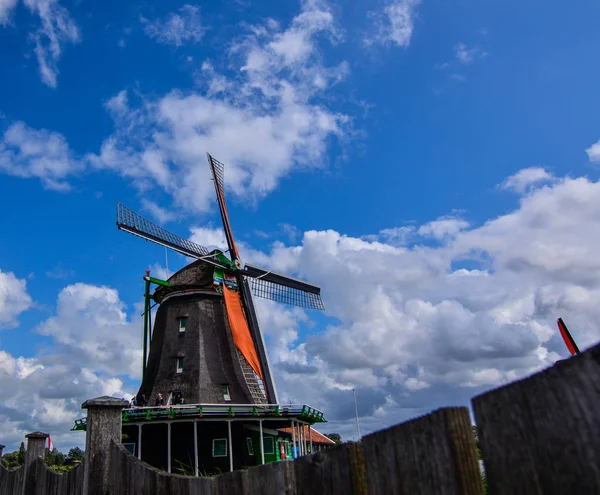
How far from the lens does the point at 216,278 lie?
89.6ft

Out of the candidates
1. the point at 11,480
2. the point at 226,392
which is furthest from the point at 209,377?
the point at 11,480

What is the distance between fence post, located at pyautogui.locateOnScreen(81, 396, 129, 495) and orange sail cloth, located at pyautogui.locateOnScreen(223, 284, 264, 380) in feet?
63.2

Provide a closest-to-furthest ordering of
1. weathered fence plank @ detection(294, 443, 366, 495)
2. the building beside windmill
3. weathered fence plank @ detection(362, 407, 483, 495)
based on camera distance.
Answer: weathered fence plank @ detection(362, 407, 483, 495), weathered fence plank @ detection(294, 443, 366, 495), the building beside windmill

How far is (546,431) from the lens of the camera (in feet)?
5.15

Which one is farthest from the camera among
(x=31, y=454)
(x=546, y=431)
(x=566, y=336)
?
(x=31, y=454)

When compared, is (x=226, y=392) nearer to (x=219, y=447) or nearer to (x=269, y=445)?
(x=219, y=447)

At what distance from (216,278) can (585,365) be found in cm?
2642

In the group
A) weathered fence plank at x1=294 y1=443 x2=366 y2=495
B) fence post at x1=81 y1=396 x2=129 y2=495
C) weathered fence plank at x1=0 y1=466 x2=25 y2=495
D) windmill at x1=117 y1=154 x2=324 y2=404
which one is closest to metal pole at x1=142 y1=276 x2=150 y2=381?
windmill at x1=117 y1=154 x2=324 y2=404

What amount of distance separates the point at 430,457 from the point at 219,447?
74.2 ft

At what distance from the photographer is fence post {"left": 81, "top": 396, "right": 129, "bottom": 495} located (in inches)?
203

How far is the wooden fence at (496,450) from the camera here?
4.81 feet

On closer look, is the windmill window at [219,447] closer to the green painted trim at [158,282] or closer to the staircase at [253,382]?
the staircase at [253,382]

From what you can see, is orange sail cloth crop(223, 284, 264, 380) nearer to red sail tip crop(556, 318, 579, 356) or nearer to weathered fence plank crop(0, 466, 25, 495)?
weathered fence plank crop(0, 466, 25, 495)

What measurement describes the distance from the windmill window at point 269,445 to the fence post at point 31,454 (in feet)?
59.3
